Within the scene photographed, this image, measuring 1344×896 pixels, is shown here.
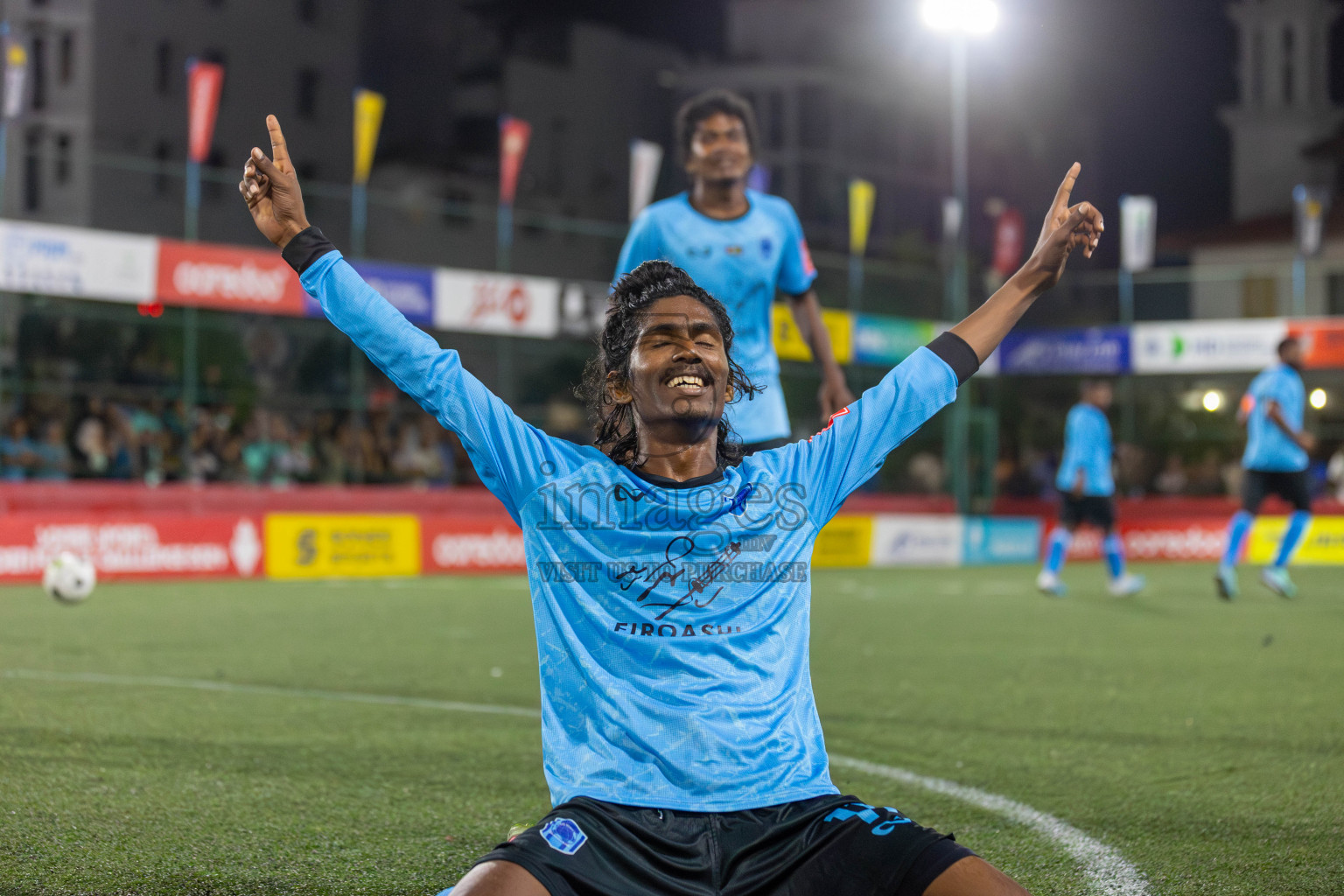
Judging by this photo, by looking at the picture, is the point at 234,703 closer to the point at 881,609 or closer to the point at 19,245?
the point at 881,609

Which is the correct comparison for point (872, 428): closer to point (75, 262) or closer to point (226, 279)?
point (75, 262)

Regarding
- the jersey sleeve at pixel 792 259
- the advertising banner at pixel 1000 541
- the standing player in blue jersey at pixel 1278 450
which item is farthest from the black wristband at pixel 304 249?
the advertising banner at pixel 1000 541

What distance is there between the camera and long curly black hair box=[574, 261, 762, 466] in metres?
2.72

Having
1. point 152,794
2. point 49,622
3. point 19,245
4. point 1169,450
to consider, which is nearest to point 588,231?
point 19,245

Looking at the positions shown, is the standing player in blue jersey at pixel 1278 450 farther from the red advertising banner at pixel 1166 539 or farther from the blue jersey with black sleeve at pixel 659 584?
the red advertising banner at pixel 1166 539

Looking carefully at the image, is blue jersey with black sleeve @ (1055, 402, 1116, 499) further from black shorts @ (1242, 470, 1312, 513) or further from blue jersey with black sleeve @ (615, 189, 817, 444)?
blue jersey with black sleeve @ (615, 189, 817, 444)

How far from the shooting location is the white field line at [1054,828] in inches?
128

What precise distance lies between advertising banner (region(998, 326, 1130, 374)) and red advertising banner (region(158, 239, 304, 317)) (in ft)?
48.4

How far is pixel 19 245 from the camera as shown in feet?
49.9

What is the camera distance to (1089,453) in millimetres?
13633

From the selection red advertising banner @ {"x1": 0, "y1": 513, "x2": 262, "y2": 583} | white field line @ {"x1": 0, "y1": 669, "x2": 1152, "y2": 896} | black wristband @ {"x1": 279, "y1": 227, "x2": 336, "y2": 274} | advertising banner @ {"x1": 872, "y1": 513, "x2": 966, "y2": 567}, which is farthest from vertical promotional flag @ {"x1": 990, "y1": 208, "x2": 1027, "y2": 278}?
black wristband @ {"x1": 279, "y1": 227, "x2": 336, "y2": 274}

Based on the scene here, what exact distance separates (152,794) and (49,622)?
20.3 feet

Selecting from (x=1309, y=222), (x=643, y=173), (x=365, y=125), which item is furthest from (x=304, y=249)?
(x=1309, y=222)

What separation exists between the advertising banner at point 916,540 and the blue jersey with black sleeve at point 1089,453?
7.63 meters
